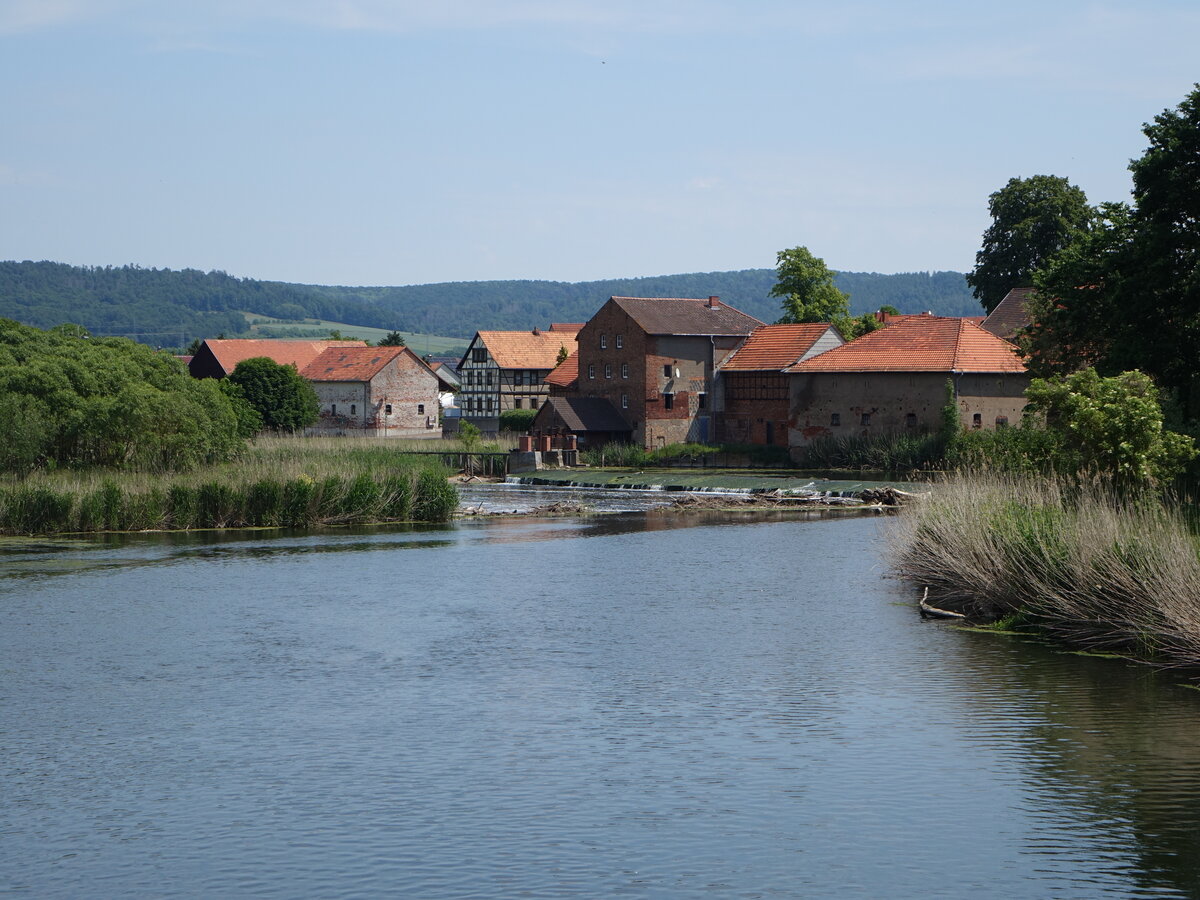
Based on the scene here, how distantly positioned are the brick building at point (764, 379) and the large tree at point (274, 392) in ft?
106

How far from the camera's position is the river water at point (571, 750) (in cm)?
1481

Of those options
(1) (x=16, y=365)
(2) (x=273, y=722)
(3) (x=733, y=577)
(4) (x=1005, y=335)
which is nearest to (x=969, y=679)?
(2) (x=273, y=722)

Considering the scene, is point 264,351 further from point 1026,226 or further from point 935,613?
point 935,613

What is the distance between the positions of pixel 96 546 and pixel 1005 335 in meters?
53.6

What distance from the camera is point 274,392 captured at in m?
103

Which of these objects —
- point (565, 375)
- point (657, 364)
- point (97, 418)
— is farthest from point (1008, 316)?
point (97, 418)

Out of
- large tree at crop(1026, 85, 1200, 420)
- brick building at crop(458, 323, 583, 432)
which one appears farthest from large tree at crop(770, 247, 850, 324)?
large tree at crop(1026, 85, 1200, 420)

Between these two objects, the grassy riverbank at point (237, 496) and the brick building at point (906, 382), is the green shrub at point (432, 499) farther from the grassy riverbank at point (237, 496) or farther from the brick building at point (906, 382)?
the brick building at point (906, 382)

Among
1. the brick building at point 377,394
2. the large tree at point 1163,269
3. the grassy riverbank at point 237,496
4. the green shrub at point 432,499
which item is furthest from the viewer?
the brick building at point 377,394

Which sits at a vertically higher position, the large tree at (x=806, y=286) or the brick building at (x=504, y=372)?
the large tree at (x=806, y=286)

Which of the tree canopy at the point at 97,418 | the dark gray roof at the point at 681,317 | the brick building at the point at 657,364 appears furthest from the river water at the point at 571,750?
the dark gray roof at the point at 681,317

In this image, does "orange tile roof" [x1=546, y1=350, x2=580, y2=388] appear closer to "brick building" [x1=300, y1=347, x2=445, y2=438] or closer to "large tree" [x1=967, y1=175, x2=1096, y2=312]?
"brick building" [x1=300, y1=347, x2=445, y2=438]

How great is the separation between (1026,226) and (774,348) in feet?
60.6

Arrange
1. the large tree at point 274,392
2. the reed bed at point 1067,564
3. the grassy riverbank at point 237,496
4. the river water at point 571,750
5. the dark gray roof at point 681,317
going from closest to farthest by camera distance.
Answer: the river water at point 571,750, the reed bed at point 1067,564, the grassy riverbank at point 237,496, the dark gray roof at point 681,317, the large tree at point 274,392
